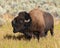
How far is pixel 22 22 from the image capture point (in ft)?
37.1

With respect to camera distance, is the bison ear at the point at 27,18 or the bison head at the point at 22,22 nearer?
the bison head at the point at 22,22

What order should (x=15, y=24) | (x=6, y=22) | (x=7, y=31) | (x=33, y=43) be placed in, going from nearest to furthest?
1. (x=33, y=43)
2. (x=15, y=24)
3. (x=7, y=31)
4. (x=6, y=22)

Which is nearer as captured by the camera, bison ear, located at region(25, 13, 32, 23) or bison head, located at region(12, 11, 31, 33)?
bison head, located at region(12, 11, 31, 33)

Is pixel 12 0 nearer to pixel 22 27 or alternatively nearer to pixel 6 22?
pixel 6 22

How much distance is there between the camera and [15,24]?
36.2ft

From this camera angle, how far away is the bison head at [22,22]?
36.4 feet

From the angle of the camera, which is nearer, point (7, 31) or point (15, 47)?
point (15, 47)

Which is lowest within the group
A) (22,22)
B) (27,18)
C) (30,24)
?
(30,24)

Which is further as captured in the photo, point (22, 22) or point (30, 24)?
point (30, 24)

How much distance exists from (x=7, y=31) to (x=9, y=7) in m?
7.07

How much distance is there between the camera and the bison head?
36.4 feet

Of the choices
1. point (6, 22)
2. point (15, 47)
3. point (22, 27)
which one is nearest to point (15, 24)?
point (22, 27)

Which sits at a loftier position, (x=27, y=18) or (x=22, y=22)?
(x=27, y=18)

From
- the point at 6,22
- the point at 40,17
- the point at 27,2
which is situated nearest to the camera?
the point at 40,17
